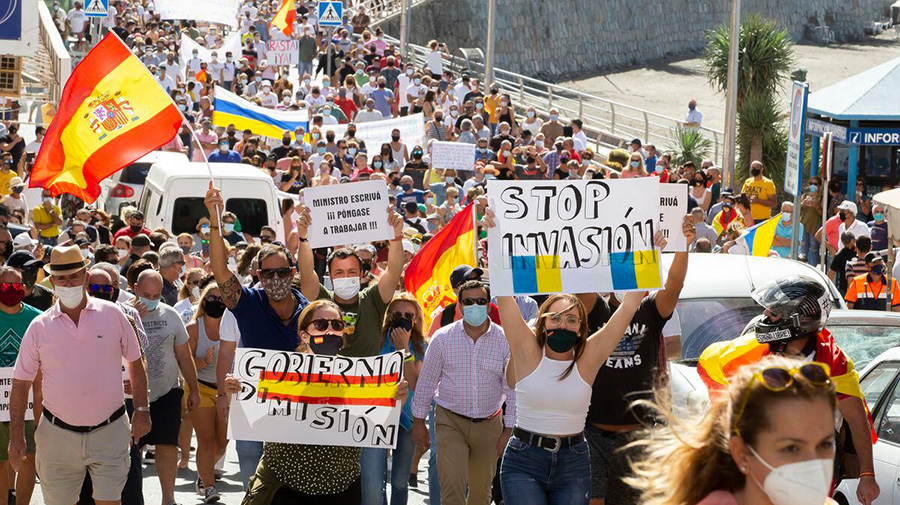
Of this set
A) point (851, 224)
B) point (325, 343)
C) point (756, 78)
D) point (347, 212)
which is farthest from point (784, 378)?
point (756, 78)

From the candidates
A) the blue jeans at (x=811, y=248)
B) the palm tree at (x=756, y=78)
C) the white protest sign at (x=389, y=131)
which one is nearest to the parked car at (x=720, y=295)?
the blue jeans at (x=811, y=248)

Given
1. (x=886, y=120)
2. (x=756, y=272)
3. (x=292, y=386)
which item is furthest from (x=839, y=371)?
(x=886, y=120)

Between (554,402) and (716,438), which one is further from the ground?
Result: (716,438)

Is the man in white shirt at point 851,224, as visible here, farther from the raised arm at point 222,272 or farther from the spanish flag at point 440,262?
the raised arm at point 222,272

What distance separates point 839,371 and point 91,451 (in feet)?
12.3

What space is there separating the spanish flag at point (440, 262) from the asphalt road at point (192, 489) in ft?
4.38

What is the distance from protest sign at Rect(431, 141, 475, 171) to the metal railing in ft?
26.8

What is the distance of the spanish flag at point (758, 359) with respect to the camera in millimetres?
6219

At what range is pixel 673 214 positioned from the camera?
8500 millimetres

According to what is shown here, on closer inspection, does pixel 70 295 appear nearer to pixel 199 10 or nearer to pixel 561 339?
pixel 561 339

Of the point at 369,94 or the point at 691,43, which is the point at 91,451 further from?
the point at 691,43

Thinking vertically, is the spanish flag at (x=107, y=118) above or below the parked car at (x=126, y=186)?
above

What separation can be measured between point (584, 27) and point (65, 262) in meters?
43.5

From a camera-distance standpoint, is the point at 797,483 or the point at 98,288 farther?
the point at 98,288
